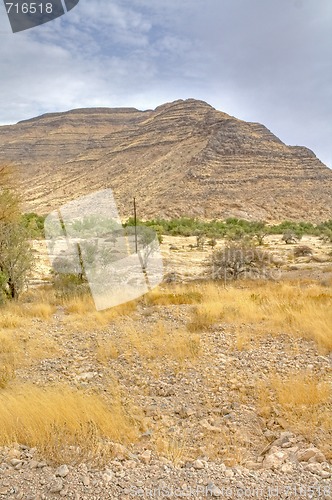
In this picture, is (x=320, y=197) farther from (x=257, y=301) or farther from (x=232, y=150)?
(x=257, y=301)

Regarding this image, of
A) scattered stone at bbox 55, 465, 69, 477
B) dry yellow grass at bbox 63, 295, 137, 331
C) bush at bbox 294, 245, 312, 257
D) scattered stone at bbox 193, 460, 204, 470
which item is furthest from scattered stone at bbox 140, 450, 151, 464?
bush at bbox 294, 245, 312, 257

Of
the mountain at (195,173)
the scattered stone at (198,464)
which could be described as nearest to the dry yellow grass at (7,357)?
the scattered stone at (198,464)

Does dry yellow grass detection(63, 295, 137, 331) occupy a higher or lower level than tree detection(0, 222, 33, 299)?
lower

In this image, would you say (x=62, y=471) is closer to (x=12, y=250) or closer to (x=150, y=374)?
(x=150, y=374)

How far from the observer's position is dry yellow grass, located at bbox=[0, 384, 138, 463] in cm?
287

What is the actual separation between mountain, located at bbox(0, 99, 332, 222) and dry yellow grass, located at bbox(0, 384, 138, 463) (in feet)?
180

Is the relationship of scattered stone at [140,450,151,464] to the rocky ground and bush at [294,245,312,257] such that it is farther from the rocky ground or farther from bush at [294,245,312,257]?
bush at [294,245,312,257]

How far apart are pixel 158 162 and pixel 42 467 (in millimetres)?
73941

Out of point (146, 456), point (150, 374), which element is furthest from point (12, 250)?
point (146, 456)

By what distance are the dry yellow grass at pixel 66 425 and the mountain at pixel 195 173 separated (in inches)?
2158

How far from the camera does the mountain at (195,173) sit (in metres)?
61.3

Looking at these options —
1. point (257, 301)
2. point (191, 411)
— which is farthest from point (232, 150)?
point (191, 411)

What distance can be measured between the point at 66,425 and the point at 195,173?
65.5 meters

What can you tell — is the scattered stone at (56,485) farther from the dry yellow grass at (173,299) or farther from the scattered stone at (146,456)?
the dry yellow grass at (173,299)
